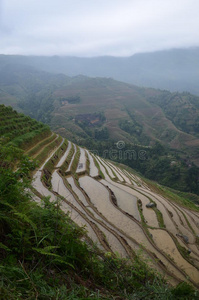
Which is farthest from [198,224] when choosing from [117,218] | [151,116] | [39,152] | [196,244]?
[151,116]

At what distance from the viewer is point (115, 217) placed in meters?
11.3

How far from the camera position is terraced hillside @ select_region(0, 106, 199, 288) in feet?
26.0

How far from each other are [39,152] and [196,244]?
47.5ft

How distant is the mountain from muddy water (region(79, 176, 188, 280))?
32091 mm

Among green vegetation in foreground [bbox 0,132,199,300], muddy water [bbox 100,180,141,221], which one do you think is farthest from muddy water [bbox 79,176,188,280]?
green vegetation in foreground [bbox 0,132,199,300]

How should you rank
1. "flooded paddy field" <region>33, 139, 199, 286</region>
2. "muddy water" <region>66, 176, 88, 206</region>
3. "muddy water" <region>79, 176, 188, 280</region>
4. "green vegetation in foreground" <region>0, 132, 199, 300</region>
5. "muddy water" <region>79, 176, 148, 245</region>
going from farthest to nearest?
1. "muddy water" <region>66, 176, 88, 206</region>
2. "muddy water" <region>79, 176, 148, 245</region>
3. "muddy water" <region>79, 176, 188, 280</region>
4. "flooded paddy field" <region>33, 139, 199, 286</region>
5. "green vegetation in foreground" <region>0, 132, 199, 300</region>

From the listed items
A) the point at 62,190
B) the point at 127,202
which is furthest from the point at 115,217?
the point at 62,190

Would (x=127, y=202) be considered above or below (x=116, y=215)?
above

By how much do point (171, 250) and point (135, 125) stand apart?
90.6m

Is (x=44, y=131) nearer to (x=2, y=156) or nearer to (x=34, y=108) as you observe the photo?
(x=2, y=156)

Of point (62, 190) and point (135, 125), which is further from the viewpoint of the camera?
point (135, 125)

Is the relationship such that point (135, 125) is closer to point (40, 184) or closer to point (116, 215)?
point (40, 184)

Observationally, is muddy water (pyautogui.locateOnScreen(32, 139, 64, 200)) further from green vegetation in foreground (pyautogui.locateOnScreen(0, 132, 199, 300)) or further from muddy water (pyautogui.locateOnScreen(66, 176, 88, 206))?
green vegetation in foreground (pyautogui.locateOnScreen(0, 132, 199, 300))

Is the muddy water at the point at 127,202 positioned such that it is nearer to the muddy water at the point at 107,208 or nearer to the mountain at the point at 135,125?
the muddy water at the point at 107,208
